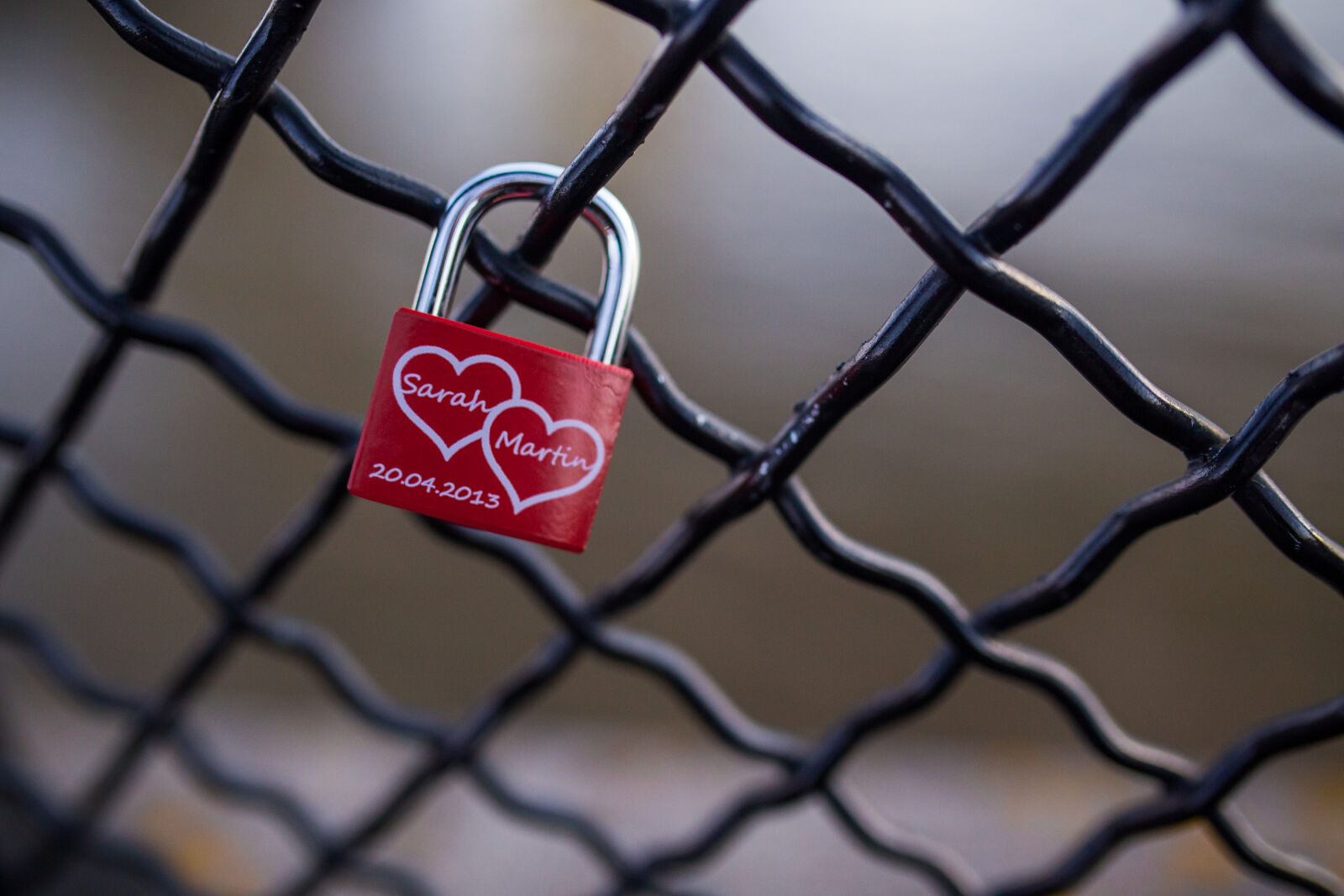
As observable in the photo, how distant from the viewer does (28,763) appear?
0.96 metres

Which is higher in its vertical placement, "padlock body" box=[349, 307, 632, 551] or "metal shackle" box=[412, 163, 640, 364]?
"metal shackle" box=[412, 163, 640, 364]

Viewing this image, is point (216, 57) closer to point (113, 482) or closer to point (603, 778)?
point (603, 778)

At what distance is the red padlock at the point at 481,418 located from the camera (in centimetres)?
26

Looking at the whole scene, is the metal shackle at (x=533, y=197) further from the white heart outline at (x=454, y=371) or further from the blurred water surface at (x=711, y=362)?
the blurred water surface at (x=711, y=362)

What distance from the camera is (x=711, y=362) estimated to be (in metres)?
1.65

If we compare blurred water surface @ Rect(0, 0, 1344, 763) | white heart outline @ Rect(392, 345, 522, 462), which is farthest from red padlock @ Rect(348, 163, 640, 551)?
blurred water surface @ Rect(0, 0, 1344, 763)

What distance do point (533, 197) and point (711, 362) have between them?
1381 mm

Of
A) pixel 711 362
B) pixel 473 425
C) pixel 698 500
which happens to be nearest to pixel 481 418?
pixel 473 425

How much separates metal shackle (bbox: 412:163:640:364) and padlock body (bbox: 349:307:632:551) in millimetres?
13

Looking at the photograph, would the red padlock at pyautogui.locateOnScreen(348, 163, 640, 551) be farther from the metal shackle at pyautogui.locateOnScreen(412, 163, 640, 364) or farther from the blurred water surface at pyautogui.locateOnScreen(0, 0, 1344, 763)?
the blurred water surface at pyautogui.locateOnScreen(0, 0, 1344, 763)

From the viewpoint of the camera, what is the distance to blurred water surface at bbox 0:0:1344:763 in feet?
4.27

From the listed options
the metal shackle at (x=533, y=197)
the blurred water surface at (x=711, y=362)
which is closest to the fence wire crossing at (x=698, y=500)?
the metal shackle at (x=533, y=197)

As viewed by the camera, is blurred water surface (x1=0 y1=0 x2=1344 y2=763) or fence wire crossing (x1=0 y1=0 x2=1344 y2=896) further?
blurred water surface (x1=0 y1=0 x2=1344 y2=763)

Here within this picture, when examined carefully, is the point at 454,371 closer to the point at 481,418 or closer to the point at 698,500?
the point at 481,418
